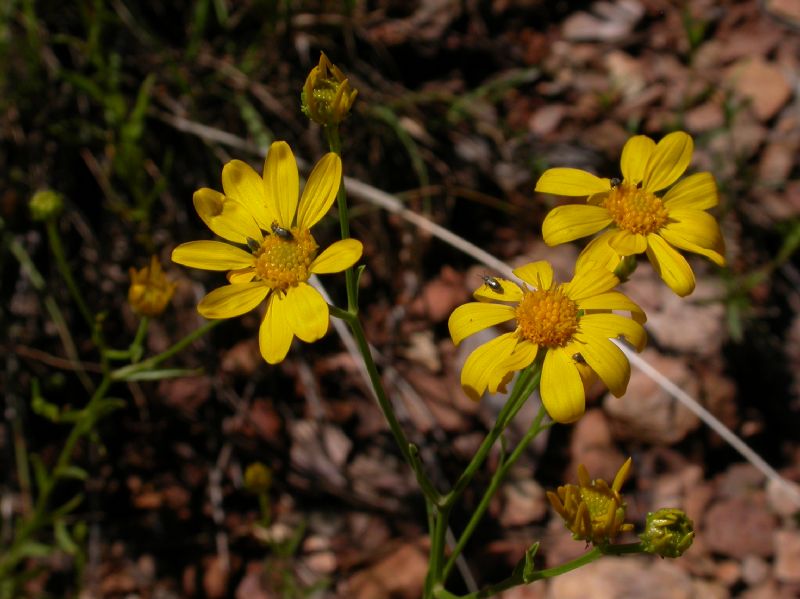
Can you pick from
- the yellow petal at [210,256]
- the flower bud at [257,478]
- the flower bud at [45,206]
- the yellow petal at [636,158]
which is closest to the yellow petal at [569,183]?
the yellow petal at [636,158]

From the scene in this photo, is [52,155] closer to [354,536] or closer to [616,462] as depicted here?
A: [354,536]

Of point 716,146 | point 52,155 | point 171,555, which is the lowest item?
point 171,555

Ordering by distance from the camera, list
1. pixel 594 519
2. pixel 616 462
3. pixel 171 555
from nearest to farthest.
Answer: pixel 594 519, pixel 171 555, pixel 616 462

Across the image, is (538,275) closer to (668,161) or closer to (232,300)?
(668,161)

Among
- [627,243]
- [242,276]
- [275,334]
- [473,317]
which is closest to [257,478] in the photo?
[242,276]

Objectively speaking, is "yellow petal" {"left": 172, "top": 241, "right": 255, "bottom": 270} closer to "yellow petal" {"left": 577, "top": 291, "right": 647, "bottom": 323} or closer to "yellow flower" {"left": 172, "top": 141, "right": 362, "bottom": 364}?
"yellow flower" {"left": 172, "top": 141, "right": 362, "bottom": 364}

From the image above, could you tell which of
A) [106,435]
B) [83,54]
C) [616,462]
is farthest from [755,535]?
[83,54]
